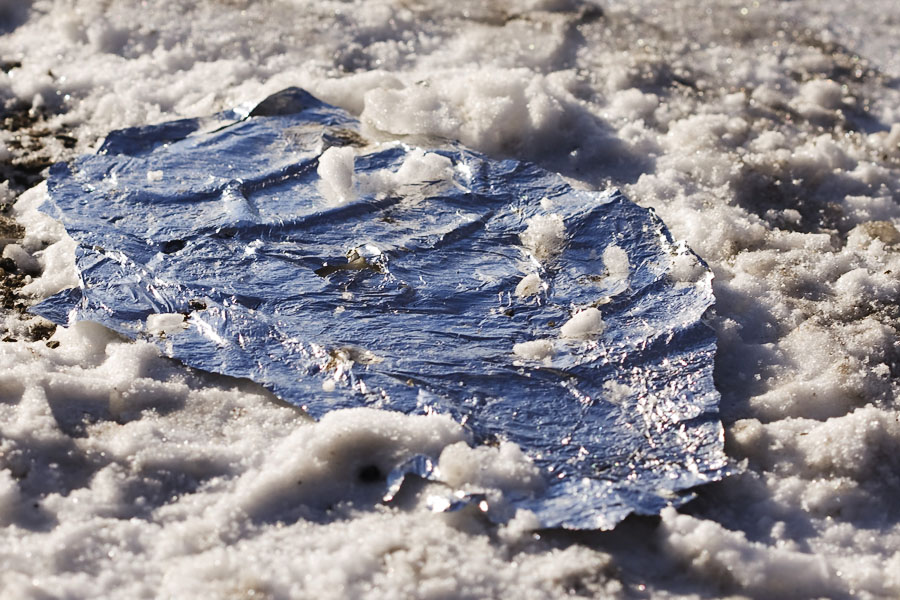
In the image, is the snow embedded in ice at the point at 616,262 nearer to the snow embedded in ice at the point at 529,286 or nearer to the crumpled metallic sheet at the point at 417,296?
the crumpled metallic sheet at the point at 417,296

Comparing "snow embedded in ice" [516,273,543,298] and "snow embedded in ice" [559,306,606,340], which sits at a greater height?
"snow embedded in ice" [516,273,543,298]

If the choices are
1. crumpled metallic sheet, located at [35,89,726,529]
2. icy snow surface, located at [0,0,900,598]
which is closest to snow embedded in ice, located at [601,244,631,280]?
crumpled metallic sheet, located at [35,89,726,529]

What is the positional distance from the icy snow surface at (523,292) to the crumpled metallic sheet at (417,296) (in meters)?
0.06

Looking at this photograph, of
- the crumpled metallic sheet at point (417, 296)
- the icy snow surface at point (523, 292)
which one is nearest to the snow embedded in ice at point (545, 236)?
the crumpled metallic sheet at point (417, 296)

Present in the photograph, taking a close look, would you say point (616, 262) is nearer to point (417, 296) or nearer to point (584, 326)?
point (584, 326)

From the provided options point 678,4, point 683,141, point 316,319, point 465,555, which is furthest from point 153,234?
point 678,4

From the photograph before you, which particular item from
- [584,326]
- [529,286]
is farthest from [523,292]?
[584,326]

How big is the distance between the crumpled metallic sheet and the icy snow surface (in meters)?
0.06

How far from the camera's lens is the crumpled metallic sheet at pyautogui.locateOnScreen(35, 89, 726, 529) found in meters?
1.58

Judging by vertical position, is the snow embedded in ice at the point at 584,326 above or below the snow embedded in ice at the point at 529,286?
below

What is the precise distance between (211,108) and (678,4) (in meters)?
1.78

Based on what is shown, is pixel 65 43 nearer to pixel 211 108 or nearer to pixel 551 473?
pixel 211 108

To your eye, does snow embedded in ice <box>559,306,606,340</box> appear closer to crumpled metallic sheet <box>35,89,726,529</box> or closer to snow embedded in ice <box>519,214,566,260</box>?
crumpled metallic sheet <box>35,89,726,529</box>

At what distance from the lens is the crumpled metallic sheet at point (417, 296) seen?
1579 mm
